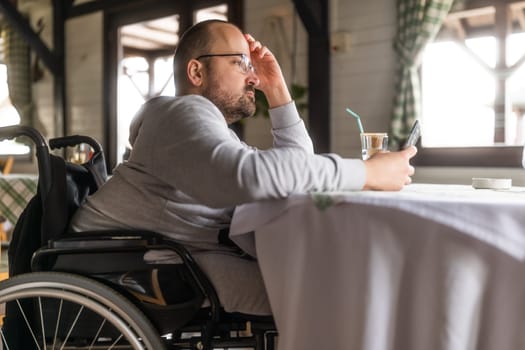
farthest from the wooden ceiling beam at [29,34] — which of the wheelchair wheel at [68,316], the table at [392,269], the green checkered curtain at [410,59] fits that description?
the table at [392,269]

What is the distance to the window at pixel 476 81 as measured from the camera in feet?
11.7

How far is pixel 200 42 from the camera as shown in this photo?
1.29 m

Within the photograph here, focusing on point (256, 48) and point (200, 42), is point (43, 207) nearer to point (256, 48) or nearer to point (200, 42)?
point (200, 42)

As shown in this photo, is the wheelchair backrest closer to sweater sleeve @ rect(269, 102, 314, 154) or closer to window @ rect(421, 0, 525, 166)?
sweater sleeve @ rect(269, 102, 314, 154)

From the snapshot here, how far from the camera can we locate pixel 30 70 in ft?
22.9

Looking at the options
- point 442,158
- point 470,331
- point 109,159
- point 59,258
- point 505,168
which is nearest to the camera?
point 470,331

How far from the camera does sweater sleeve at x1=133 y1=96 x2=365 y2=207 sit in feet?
2.93

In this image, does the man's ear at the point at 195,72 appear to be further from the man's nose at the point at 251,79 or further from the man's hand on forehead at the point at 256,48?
the man's hand on forehead at the point at 256,48

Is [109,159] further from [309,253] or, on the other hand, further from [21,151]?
[309,253]

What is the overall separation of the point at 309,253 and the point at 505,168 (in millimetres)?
2971

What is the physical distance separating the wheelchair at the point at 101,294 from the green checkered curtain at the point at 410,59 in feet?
9.74

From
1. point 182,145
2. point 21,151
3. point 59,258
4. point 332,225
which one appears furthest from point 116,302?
point 21,151

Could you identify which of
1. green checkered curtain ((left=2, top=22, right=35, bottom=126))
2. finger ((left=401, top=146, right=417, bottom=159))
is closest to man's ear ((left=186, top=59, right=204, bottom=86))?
finger ((left=401, top=146, right=417, bottom=159))

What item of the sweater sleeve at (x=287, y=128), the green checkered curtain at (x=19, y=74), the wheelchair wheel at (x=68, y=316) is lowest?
the wheelchair wheel at (x=68, y=316)
